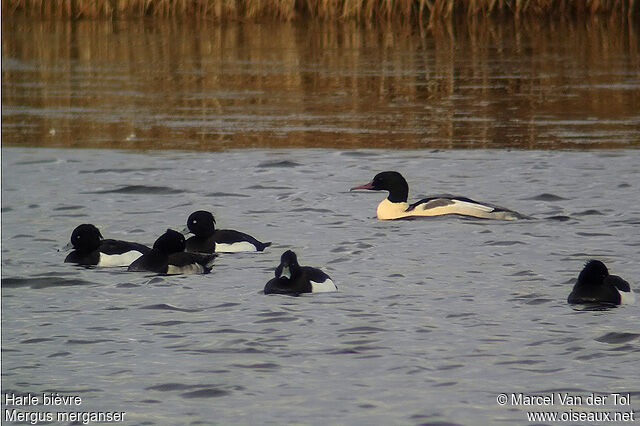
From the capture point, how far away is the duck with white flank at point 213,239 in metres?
9.63

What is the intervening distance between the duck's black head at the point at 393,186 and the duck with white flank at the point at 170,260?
7.77 ft

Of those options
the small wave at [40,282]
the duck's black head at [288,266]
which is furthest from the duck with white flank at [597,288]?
the small wave at [40,282]

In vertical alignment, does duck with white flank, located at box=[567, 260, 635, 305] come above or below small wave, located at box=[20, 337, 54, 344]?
above

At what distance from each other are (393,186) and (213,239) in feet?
6.78

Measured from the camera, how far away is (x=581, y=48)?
78.8ft

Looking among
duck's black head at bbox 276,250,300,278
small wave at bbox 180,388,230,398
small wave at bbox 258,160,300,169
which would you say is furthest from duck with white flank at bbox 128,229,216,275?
small wave at bbox 258,160,300,169

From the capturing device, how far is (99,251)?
938cm

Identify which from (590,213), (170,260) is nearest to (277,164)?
(590,213)

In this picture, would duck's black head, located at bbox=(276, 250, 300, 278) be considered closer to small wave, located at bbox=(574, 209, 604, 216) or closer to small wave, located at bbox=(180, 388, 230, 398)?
small wave, located at bbox=(180, 388, 230, 398)

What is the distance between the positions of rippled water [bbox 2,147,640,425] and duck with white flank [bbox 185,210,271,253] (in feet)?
0.31

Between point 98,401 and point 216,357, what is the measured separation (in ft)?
2.75

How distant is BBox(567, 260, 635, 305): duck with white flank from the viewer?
794 centimetres

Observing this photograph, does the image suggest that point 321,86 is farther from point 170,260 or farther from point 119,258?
point 170,260

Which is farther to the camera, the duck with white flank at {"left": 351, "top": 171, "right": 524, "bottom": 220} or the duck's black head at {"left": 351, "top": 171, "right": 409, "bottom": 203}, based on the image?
the duck's black head at {"left": 351, "top": 171, "right": 409, "bottom": 203}
